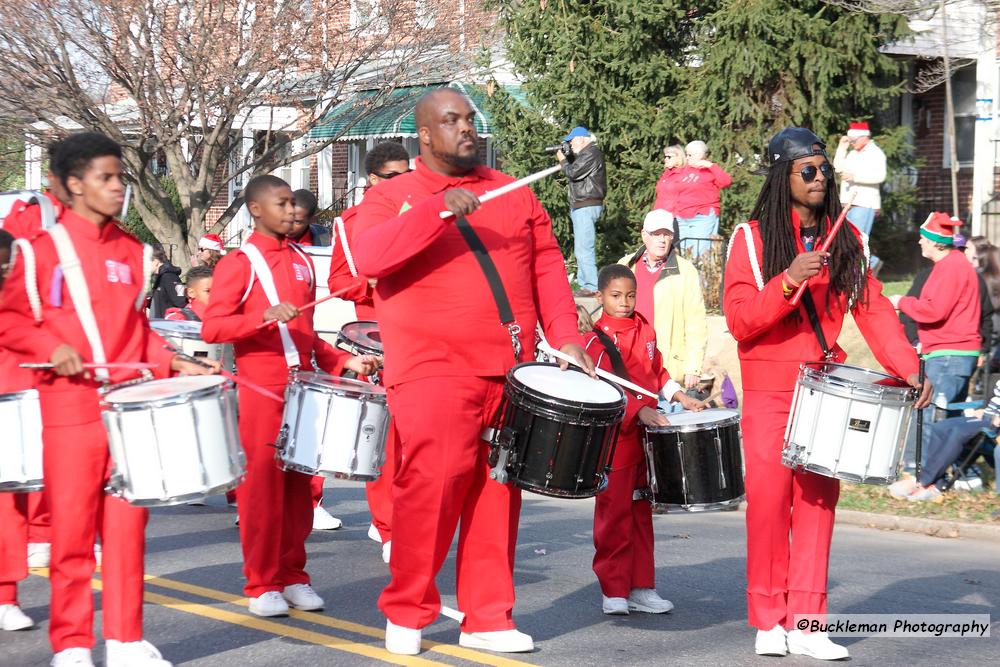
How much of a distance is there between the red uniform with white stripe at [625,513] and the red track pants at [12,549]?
2882mm

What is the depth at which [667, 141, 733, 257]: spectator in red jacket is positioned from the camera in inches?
688

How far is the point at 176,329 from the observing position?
10258 mm

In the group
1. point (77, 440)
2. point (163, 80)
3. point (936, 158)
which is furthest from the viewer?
point (936, 158)

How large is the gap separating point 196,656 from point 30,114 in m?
17.7

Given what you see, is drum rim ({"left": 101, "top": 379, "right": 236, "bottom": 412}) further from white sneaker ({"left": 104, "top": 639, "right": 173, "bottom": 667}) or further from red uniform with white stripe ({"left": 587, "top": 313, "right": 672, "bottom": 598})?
red uniform with white stripe ({"left": 587, "top": 313, "right": 672, "bottom": 598})

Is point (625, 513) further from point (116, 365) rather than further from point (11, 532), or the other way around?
point (11, 532)

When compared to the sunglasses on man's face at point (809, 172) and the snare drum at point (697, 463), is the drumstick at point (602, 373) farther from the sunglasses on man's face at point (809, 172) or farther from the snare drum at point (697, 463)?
the sunglasses on man's face at point (809, 172)

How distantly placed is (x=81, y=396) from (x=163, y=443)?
0.49 meters

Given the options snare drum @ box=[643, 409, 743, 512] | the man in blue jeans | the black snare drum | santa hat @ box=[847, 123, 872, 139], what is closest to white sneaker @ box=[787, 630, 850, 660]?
snare drum @ box=[643, 409, 743, 512]

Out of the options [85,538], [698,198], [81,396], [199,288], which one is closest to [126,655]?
[85,538]

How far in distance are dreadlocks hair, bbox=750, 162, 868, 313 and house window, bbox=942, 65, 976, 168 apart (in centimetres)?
2076

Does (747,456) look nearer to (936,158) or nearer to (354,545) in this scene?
(354,545)

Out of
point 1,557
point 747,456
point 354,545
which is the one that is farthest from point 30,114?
point 747,456

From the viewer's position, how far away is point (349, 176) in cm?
3148
